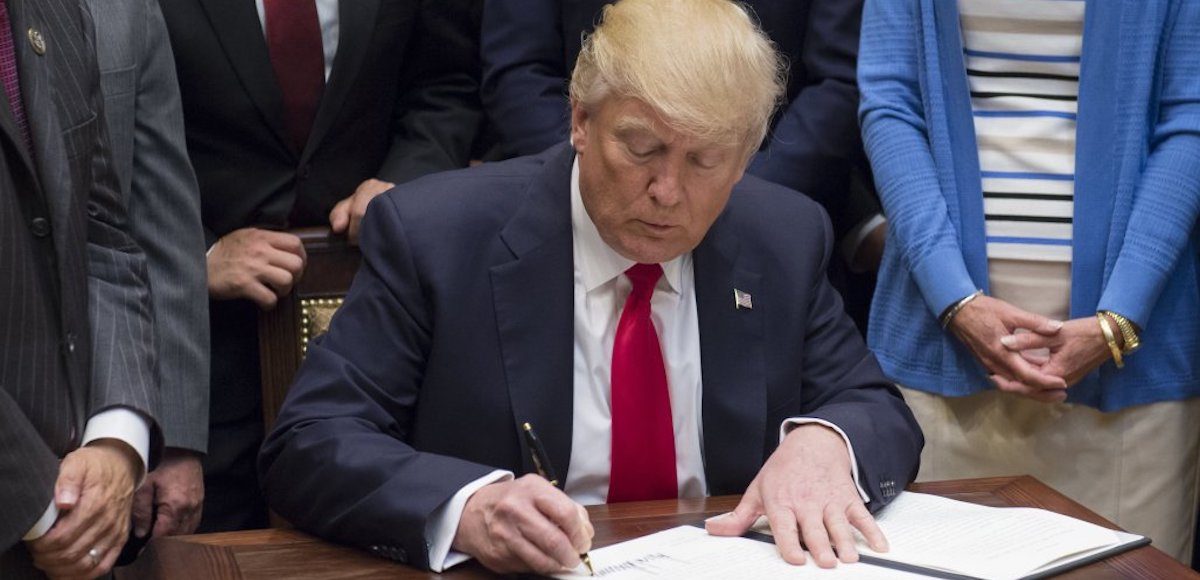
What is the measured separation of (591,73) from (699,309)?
45 centimetres

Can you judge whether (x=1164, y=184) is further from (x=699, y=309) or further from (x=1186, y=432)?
(x=699, y=309)

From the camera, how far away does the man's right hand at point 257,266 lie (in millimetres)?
3326

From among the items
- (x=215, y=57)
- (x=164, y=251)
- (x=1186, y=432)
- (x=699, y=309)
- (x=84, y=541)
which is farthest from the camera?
(x=215, y=57)

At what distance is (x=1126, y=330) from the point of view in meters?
2.98

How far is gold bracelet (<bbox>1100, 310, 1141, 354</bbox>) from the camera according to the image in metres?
2.98

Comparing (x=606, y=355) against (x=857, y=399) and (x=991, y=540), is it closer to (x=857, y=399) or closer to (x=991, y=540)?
(x=857, y=399)

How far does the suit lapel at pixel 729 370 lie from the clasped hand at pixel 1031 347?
539 millimetres

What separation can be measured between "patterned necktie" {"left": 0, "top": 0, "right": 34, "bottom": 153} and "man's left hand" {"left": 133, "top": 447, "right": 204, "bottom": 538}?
0.72m

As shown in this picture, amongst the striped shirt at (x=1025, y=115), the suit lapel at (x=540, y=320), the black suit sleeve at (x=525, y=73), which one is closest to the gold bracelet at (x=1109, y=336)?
the striped shirt at (x=1025, y=115)

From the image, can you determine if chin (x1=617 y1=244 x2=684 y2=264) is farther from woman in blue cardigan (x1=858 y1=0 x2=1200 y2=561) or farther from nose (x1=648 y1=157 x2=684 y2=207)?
woman in blue cardigan (x1=858 y1=0 x2=1200 y2=561)

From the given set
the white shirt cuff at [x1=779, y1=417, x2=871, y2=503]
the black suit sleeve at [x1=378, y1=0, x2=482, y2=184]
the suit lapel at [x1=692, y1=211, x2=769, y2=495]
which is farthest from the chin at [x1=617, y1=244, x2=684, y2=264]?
the black suit sleeve at [x1=378, y1=0, x2=482, y2=184]

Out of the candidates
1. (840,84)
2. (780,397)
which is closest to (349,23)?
(840,84)

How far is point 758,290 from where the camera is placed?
2736mm

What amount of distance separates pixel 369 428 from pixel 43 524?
49cm
